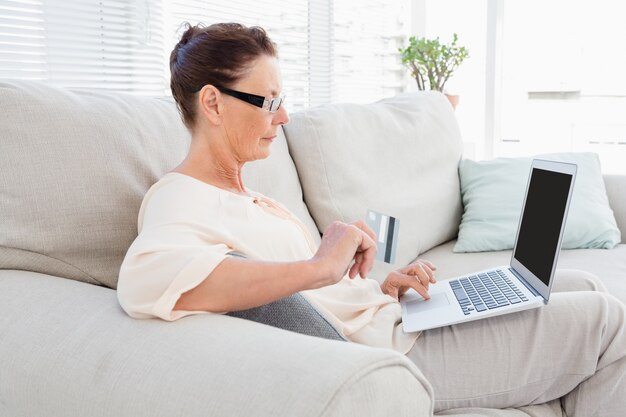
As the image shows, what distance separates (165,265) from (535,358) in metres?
0.70

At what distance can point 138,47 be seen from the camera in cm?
271

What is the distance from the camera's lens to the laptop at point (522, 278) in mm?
1322

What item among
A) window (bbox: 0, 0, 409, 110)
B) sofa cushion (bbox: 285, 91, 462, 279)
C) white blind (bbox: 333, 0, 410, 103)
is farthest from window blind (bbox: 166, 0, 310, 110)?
sofa cushion (bbox: 285, 91, 462, 279)

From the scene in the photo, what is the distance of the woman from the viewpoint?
1032 mm

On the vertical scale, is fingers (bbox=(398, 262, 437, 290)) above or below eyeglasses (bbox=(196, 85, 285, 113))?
below

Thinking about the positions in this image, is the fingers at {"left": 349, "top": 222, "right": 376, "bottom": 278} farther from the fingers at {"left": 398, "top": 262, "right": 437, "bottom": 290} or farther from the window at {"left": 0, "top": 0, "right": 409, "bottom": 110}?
the window at {"left": 0, "top": 0, "right": 409, "bottom": 110}

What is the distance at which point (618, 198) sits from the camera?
2.70 m

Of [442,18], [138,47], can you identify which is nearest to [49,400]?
[138,47]

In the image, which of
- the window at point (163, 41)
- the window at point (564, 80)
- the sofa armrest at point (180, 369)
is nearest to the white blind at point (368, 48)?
the window at point (163, 41)

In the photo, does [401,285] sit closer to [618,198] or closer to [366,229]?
[366,229]

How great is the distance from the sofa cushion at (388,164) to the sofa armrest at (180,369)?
1.06 metres

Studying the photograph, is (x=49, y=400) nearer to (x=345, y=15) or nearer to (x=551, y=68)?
(x=345, y=15)

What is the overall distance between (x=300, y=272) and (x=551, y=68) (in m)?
4.31

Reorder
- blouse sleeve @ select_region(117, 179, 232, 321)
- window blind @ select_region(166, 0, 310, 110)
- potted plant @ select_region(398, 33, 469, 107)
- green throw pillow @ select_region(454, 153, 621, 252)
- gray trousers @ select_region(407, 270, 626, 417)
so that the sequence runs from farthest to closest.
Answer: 1. potted plant @ select_region(398, 33, 469, 107)
2. window blind @ select_region(166, 0, 310, 110)
3. green throw pillow @ select_region(454, 153, 621, 252)
4. gray trousers @ select_region(407, 270, 626, 417)
5. blouse sleeve @ select_region(117, 179, 232, 321)
